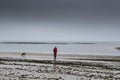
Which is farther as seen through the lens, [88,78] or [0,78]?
[88,78]

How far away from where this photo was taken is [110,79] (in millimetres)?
21391

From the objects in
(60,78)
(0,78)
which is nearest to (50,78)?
(60,78)

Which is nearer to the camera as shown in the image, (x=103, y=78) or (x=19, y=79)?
(x=19, y=79)

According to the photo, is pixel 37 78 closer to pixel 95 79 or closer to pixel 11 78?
pixel 11 78

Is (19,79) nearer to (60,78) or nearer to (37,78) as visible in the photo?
(37,78)

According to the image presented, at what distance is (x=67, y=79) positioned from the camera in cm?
2117

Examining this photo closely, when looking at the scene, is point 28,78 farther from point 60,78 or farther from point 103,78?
point 103,78

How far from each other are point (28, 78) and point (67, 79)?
3040mm

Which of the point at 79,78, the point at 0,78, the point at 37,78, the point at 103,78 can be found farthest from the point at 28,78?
the point at 103,78

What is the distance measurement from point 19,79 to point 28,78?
0.99 m

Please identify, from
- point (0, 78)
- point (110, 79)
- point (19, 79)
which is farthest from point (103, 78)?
point (0, 78)

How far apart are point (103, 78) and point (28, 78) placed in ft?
19.9

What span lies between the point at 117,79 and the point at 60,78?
451 centimetres

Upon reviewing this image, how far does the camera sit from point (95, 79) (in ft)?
70.3
